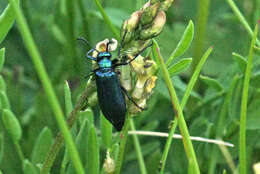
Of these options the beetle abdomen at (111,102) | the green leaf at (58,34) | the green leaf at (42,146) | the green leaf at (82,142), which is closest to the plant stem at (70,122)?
the beetle abdomen at (111,102)

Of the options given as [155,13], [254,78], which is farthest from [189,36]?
[254,78]

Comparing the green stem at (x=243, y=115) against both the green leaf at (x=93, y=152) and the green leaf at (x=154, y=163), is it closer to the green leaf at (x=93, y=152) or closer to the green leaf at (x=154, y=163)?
the green leaf at (x=93, y=152)

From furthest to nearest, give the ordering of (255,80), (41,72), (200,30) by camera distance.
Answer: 1. (200,30)
2. (255,80)
3. (41,72)

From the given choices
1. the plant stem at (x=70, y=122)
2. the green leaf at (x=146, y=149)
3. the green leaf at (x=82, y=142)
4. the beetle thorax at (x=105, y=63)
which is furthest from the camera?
the green leaf at (x=146, y=149)

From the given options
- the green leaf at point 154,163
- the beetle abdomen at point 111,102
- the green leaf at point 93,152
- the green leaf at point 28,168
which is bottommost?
the green leaf at point 154,163

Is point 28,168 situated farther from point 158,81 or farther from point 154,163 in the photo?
point 158,81

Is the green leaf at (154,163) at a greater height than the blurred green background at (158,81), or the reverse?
the blurred green background at (158,81)

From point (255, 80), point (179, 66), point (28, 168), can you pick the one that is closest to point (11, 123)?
point (28, 168)

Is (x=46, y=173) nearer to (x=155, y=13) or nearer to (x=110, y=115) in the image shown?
(x=110, y=115)
